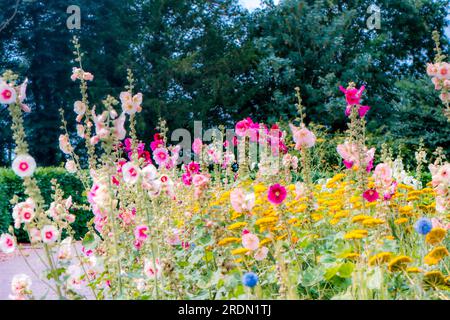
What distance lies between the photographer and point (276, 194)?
96.3 inches

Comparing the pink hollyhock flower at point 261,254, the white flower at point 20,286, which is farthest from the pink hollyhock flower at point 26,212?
the pink hollyhock flower at point 261,254

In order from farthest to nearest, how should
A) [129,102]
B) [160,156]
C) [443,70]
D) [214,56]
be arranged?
[214,56]
[160,156]
[443,70]
[129,102]

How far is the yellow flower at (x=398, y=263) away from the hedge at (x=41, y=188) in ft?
26.8

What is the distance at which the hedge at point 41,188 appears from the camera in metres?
9.54

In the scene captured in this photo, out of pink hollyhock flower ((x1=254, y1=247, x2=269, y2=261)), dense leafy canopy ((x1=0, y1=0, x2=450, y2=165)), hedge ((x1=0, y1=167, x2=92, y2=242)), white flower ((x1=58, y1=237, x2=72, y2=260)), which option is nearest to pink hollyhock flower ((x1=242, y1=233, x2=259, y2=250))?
pink hollyhock flower ((x1=254, y1=247, x2=269, y2=261))

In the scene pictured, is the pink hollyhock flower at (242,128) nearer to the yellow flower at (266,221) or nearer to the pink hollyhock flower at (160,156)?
the pink hollyhock flower at (160,156)

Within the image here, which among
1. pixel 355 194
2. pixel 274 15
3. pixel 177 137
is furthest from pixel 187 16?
pixel 355 194

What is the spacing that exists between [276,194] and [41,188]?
9.02 metres

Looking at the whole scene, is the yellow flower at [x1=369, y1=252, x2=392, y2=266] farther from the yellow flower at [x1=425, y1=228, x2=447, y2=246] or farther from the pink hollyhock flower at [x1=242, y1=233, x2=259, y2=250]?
the pink hollyhock flower at [x1=242, y1=233, x2=259, y2=250]

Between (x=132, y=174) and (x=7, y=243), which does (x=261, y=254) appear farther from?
(x=7, y=243)

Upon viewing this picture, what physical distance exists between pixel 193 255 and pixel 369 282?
1.18 meters

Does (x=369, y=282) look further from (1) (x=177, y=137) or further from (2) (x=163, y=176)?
(1) (x=177, y=137)

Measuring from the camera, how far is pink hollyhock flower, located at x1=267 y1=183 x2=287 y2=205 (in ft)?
8.00

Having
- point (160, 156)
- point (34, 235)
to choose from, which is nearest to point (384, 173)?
point (160, 156)
